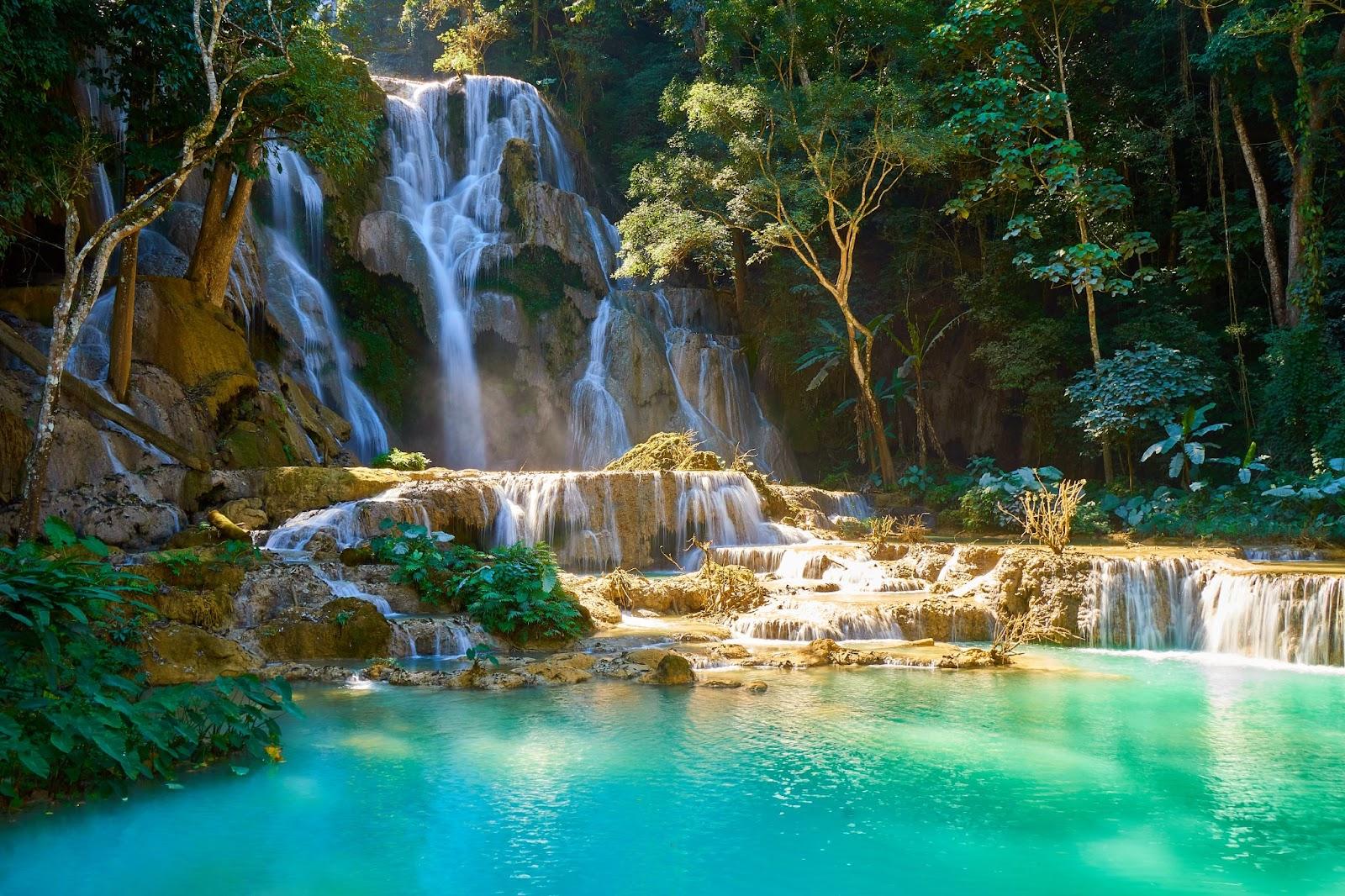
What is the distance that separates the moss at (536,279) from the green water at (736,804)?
15.1 metres

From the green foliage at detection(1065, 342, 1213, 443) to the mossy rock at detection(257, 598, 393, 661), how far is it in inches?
503

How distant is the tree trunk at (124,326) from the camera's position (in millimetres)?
12477

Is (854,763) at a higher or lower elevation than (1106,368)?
lower

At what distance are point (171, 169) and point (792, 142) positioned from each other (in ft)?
36.3

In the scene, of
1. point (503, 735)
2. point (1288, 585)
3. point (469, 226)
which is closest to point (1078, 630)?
point (1288, 585)

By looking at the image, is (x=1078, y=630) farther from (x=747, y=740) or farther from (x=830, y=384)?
(x=830, y=384)

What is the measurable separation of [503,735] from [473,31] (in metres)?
26.0

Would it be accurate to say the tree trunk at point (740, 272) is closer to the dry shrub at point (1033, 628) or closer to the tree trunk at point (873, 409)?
the tree trunk at point (873, 409)

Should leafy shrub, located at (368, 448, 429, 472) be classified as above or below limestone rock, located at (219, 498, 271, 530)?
above

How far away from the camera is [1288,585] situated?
911 centimetres

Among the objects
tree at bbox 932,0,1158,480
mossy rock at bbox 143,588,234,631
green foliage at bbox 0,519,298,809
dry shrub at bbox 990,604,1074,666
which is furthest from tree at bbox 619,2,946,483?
green foliage at bbox 0,519,298,809

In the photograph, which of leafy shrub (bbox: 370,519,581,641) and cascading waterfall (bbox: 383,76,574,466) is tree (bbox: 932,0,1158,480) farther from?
leafy shrub (bbox: 370,519,581,641)

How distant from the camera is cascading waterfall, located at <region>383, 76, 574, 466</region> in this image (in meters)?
20.8

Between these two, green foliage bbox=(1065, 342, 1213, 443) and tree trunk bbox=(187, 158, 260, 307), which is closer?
tree trunk bbox=(187, 158, 260, 307)
